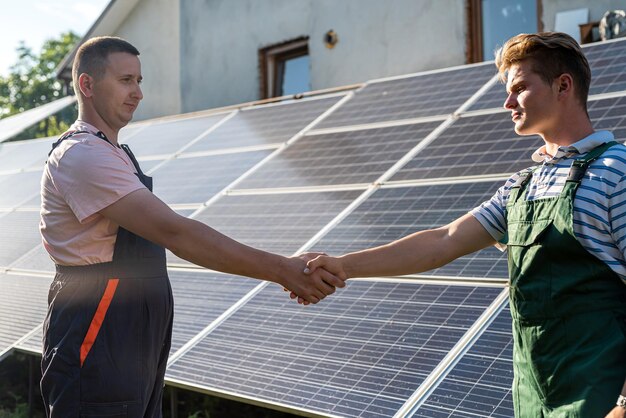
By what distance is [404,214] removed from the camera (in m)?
5.92

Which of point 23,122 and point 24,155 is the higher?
point 24,155

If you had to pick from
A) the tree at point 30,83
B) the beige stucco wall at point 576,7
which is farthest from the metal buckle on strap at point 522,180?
the tree at point 30,83

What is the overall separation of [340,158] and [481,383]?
3.50 metres

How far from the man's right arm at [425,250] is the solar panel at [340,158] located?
272 centimetres

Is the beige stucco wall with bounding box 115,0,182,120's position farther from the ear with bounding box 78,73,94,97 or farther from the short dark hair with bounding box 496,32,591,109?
the short dark hair with bounding box 496,32,591,109

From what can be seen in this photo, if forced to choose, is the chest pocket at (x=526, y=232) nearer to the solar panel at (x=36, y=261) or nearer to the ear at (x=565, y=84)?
the ear at (x=565, y=84)

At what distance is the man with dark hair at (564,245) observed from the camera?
2830 millimetres

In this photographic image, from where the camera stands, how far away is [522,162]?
19.5 ft

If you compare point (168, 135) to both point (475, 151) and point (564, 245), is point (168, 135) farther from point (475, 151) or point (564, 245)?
point (564, 245)

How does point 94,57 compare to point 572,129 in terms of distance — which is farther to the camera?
point 94,57

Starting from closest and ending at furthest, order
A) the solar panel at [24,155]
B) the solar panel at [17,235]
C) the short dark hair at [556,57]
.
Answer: the short dark hair at [556,57] < the solar panel at [17,235] < the solar panel at [24,155]

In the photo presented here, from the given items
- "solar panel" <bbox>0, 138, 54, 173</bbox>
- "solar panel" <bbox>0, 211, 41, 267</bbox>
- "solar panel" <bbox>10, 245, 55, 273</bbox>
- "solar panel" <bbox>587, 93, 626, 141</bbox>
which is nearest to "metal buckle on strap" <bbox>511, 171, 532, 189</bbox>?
"solar panel" <bbox>587, 93, 626, 141</bbox>

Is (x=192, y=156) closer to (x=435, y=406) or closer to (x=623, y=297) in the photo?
(x=435, y=406)

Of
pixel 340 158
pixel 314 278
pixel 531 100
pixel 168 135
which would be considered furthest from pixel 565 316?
pixel 168 135
